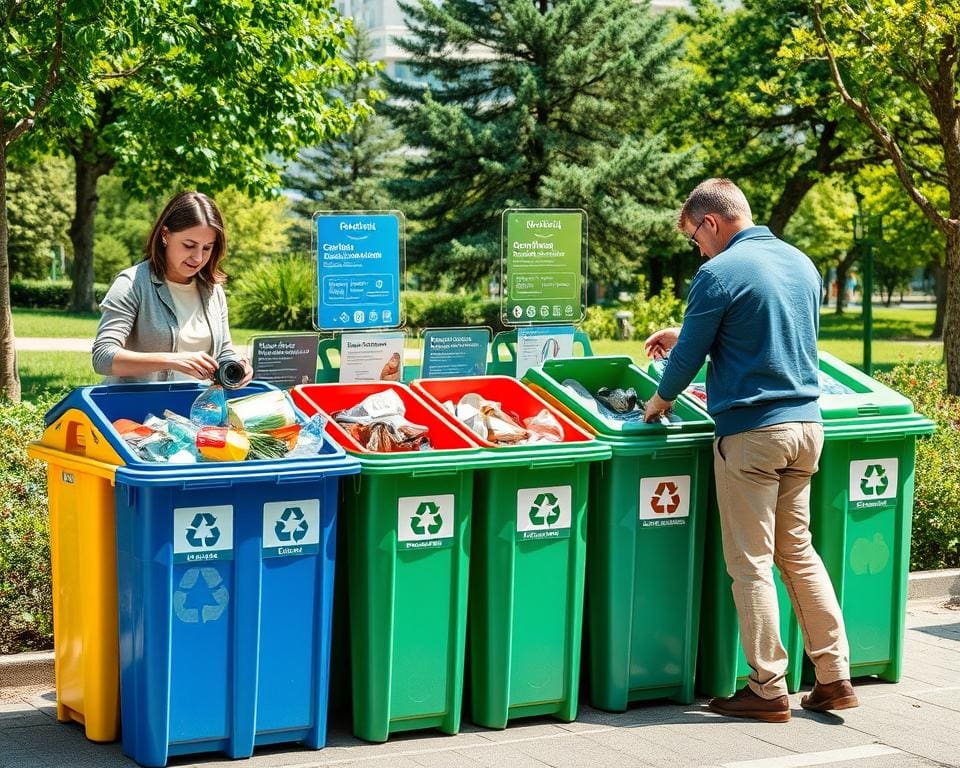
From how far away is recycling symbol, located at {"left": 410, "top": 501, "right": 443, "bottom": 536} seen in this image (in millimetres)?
4879

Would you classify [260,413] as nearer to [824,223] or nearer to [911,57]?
[911,57]

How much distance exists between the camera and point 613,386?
602 cm

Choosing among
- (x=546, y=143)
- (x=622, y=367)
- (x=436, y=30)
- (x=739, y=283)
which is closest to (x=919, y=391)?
(x=622, y=367)

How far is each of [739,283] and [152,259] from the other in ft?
7.40

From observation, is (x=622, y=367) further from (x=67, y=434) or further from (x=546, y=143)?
(x=546, y=143)

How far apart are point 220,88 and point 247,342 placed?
33.5 feet

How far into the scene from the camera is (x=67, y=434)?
16.0ft

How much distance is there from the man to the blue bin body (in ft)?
4.95

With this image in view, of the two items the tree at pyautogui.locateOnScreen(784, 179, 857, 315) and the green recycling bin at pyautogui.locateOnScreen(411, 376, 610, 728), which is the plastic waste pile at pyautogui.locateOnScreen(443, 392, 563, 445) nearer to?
the green recycling bin at pyautogui.locateOnScreen(411, 376, 610, 728)

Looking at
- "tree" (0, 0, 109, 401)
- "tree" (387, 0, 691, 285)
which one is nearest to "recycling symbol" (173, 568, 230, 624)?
"tree" (0, 0, 109, 401)

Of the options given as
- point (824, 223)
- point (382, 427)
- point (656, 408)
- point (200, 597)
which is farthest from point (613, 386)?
point (824, 223)

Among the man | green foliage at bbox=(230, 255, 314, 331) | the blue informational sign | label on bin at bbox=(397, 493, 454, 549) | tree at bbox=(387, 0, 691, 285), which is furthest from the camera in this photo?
tree at bbox=(387, 0, 691, 285)

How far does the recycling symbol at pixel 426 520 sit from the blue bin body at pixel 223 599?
0.31m

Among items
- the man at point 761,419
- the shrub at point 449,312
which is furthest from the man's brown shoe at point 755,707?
the shrub at point 449,312
